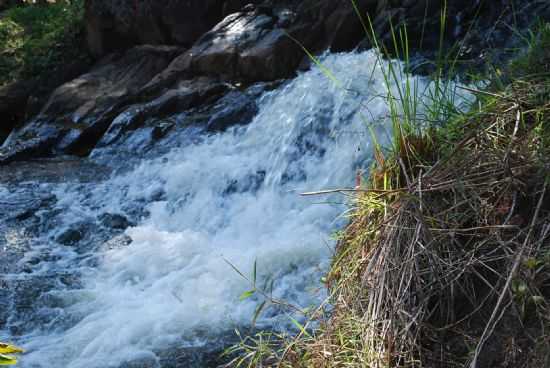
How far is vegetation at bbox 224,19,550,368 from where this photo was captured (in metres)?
2.19

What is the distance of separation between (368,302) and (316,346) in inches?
10.2

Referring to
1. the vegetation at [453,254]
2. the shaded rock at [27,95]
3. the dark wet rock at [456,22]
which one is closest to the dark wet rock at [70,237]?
the dark wet rock at [456,22]

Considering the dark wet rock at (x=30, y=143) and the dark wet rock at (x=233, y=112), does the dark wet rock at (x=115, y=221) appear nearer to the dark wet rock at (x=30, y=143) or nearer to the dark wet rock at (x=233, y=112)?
the dark wet rock at (x=233, y=112)

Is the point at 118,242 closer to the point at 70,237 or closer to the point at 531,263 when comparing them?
the point at 70,237

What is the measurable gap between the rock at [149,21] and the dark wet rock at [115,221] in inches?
175

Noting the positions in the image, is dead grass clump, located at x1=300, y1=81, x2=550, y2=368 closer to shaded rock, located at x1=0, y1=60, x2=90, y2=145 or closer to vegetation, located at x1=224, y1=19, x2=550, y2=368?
vegetation, located at x1=224, y1=19, x2=550, y2=368

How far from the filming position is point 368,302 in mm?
2521

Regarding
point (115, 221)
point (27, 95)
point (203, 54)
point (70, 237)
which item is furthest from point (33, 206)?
point (27, 95)

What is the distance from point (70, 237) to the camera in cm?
620

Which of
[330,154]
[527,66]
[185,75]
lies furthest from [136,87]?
[527,66]

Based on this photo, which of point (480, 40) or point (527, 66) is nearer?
point (527, 66)

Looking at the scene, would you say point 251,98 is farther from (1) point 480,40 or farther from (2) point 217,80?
(1) point 480,40

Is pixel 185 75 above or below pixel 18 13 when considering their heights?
below

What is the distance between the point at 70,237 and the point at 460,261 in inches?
182
